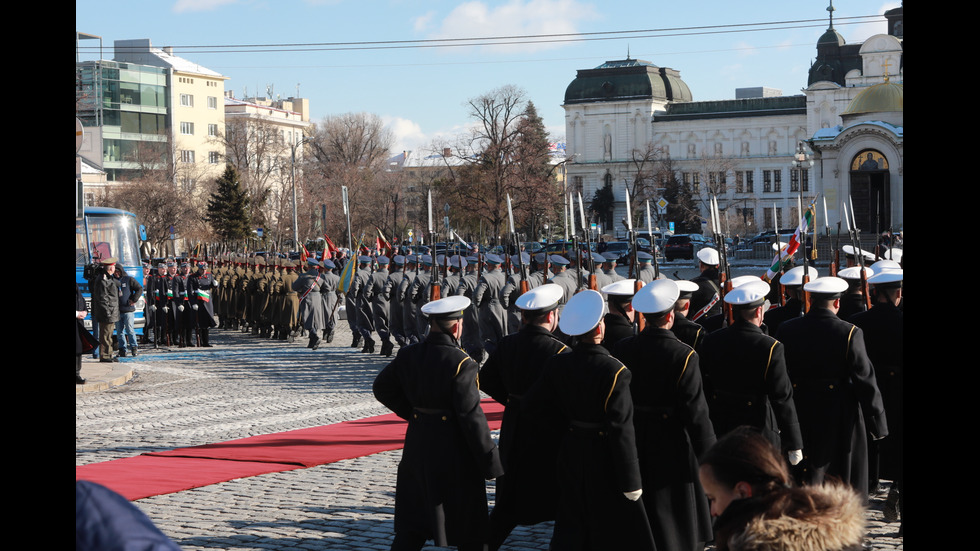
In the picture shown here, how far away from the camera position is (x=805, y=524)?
3049 mm

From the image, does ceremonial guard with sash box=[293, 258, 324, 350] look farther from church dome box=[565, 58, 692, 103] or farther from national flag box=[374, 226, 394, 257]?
church dome box=[565, 58, 692, 103]

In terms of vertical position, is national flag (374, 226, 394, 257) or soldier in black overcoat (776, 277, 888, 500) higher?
national flag (374, 226, 394, 257)

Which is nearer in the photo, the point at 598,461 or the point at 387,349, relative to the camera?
the point at 598,461

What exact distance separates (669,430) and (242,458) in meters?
5.35

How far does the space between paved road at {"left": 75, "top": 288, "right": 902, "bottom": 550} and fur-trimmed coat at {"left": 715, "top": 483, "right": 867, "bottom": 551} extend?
4.70 metres

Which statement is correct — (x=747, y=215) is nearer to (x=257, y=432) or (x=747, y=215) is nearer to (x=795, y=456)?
(x=257, y=432)

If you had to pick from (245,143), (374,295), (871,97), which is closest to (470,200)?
(871,97)

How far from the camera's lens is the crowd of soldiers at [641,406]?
6.36 m

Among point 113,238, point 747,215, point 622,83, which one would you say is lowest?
point 113,238

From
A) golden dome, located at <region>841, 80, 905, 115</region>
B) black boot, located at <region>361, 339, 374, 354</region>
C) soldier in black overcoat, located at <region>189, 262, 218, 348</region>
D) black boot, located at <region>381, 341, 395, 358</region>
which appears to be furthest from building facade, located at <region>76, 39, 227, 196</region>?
black boot, located at <region>381, 341, 395, 358</region>

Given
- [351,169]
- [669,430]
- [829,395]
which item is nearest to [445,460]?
[669,430]

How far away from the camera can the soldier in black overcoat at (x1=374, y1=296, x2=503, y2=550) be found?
659cm

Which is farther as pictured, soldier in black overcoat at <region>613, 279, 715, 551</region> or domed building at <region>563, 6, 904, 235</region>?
domed building at <region>563, 6, 904, 235</region>

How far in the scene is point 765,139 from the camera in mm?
116062
